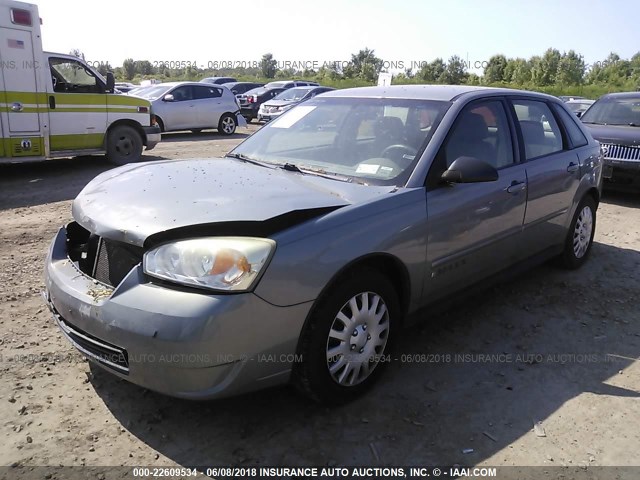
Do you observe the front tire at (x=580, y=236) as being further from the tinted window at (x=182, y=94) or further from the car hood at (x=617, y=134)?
the tinted window at (x=182, y=94)

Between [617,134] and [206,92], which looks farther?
[206,92]

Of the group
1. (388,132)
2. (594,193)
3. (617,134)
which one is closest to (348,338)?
(388,132)

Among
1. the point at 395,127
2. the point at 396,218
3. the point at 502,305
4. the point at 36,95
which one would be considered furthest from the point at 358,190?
the point at 36,95

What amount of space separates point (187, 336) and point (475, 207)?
2121 millimetres

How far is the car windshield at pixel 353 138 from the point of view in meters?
3.43

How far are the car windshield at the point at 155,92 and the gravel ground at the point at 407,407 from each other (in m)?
12.6

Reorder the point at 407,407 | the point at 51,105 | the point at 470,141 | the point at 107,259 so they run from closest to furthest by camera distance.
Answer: the point at 107,259 → the point at 407,407 → the point at 470,141 → the point at 51,105

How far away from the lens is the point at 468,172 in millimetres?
3252

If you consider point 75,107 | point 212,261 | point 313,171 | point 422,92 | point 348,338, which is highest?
point 422,92

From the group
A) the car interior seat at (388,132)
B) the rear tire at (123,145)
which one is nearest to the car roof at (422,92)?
the car interior seat at (388,132)

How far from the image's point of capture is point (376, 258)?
9.82ft

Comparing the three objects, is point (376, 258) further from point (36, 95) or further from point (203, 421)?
point (36, 95)

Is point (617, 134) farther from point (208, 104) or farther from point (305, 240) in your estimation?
point (208, 104)

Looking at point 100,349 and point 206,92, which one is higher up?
point 206,92
